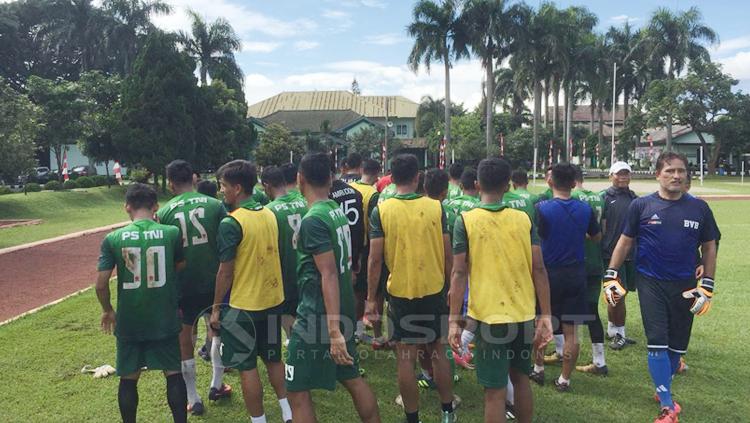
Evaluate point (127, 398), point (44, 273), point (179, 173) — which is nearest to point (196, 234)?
point (179, 173)

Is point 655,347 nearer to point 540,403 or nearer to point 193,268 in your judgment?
point 540,403

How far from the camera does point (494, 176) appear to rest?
12.4 ft

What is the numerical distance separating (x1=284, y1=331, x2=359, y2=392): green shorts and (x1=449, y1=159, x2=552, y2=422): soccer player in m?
0.89

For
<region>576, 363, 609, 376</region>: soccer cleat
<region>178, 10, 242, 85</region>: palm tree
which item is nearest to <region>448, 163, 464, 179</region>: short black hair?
<region>576, 363, 609, 376</region>: soccer cleat

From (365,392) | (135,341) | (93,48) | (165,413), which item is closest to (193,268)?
(135,341)

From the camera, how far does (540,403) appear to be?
16.1 feet

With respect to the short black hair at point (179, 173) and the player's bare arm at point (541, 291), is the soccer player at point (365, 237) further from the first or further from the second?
the player's bare arm at point (541, 291)

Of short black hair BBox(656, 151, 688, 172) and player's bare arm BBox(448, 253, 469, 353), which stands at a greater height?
short black hair BBox(656, 151, 688, 172)

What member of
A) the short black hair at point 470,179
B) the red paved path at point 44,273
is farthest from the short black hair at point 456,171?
the red paved path at point 44,273

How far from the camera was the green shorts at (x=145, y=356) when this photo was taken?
4074 mm

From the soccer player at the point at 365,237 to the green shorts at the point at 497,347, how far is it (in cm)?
229

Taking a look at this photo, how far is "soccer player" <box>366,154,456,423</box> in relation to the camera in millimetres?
4387

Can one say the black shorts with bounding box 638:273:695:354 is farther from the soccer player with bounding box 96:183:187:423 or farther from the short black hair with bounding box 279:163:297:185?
the soccer player with bounding box 96:183:187:423

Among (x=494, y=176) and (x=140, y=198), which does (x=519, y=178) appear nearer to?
(x=494, y=176)
